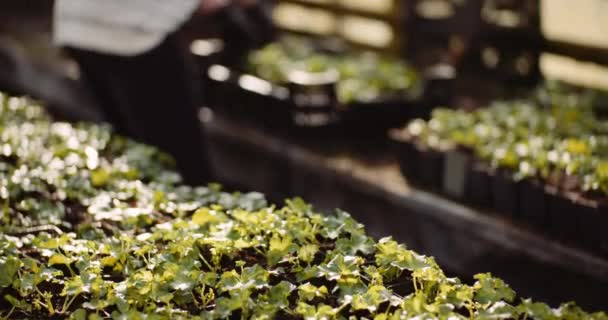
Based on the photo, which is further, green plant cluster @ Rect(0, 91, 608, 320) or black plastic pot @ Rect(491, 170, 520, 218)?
black plastic pot @ Rect(491, 170, 520, 218)

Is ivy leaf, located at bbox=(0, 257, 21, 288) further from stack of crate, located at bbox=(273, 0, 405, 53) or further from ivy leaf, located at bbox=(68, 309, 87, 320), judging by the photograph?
stack of crate, located at bbox=(273, 0, 405, 53)

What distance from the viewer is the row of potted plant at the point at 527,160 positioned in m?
4.70

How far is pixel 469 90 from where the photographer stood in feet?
24.9

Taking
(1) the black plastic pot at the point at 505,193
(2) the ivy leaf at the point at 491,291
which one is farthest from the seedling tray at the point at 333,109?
(2) the ivy leaf at the point at 491,291

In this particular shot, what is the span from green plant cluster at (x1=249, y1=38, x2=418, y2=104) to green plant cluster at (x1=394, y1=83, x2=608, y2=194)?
2.44 ft

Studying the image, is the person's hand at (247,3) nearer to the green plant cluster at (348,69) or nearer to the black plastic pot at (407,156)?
the green plant cluster at (348,69)

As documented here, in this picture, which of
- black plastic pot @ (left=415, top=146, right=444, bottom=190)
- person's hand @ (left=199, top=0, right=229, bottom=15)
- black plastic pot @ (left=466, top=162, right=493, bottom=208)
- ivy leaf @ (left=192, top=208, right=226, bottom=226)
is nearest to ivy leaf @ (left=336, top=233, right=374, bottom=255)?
ivy leaf @ (left=192, top=208, right=226, bottom=226)

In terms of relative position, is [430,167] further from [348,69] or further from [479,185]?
[348,69]

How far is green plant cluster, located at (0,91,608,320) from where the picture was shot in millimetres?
2877

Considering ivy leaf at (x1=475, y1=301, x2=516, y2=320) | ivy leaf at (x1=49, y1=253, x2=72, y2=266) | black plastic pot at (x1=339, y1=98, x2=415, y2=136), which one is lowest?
black plastic pot at (x1=339, y1=98, x2=415, y2=136)

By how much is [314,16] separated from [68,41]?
14.6 ft

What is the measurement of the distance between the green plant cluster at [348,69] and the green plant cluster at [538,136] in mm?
744

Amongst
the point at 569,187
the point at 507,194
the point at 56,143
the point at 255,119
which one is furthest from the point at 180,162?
the point at 569,187

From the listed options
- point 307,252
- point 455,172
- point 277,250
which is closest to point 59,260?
point 277,250
